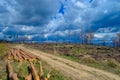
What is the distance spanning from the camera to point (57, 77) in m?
16.1

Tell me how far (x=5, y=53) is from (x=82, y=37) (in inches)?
3879

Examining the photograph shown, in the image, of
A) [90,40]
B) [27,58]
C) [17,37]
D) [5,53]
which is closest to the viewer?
[27,58]

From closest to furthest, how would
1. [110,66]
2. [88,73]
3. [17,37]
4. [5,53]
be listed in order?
[88,73]
[110,66]
[5,53]
[17,37]

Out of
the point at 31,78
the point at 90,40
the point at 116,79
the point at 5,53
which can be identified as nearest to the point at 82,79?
the point at 116,79

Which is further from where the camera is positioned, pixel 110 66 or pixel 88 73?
pixel 110 66

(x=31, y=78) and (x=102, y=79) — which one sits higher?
(x=31, y=78)

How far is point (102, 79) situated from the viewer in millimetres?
16422

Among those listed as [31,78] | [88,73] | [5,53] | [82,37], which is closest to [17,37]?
[82,37]

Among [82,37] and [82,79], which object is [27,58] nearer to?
[82,79]

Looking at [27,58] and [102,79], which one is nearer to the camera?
[102,79]

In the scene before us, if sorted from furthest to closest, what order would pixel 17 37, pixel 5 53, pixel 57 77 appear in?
1. pixel 17 37
2. pixel 5 53
3. pixel 57 77

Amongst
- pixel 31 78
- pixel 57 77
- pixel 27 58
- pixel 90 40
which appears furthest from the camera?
pixel 90 40

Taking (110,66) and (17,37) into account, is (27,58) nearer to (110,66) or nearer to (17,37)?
(110,66)

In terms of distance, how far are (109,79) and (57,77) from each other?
126 inches
